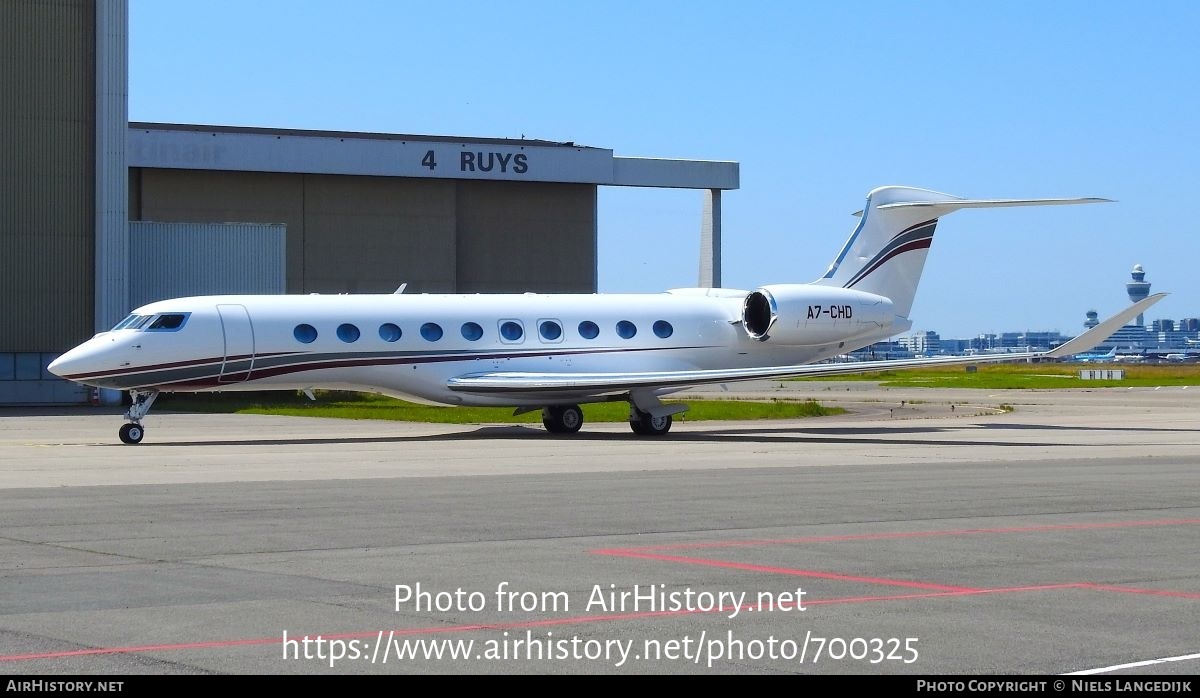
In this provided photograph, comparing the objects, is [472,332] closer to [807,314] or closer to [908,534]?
[807,314]

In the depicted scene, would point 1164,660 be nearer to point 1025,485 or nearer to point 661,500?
point 661,500

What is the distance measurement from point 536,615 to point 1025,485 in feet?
32.8

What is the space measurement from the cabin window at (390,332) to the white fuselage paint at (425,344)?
0.07 m

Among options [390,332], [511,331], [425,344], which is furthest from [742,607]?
[511,331]

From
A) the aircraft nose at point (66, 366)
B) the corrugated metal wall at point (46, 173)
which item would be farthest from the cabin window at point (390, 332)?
the corrugated metal wall at point (46, 173)

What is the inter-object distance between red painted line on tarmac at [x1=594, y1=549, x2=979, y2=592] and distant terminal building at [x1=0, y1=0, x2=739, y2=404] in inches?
1434

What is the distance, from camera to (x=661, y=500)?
50.5ft

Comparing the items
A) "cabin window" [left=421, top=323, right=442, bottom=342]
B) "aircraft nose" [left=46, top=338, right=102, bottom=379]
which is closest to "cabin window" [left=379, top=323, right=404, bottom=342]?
"cabin window" [left=421, top=323, right=442, bottom=342]

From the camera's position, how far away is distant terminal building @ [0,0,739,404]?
146 feet

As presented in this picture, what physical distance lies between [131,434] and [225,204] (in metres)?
36.1

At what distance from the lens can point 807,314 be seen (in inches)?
1272

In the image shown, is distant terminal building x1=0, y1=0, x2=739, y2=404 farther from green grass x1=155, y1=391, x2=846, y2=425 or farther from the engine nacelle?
the engine nacelle

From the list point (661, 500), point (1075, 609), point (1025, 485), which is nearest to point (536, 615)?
point (1075, 609)

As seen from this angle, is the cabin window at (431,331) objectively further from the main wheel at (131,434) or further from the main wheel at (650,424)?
the main wheel at (131,434)
